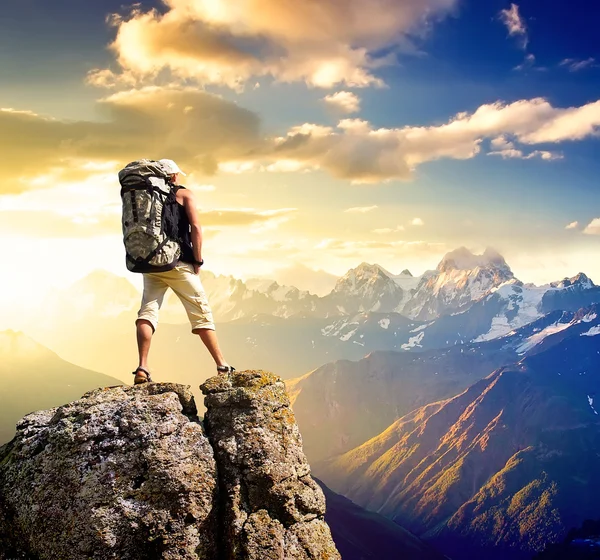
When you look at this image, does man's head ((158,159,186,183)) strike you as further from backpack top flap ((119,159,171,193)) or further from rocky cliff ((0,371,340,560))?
rocky cliff ((0,371,340,560))

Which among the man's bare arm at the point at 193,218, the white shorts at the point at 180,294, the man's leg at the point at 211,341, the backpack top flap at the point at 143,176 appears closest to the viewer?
the backpack top flap at the point at 143,176

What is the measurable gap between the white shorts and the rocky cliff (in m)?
1.94

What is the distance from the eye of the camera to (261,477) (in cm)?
922

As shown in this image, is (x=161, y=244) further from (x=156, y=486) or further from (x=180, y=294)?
(x=156, y=486)

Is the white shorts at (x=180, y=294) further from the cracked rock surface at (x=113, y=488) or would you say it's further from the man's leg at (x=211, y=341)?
the cracked rock surface at (x=113, y=488)

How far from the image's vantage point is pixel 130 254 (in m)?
10.8

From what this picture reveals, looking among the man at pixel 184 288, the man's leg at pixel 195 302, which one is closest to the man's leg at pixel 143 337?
the man at pixel 184 288

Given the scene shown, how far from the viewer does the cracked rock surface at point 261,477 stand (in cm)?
888

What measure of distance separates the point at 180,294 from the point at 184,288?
0.53 ft

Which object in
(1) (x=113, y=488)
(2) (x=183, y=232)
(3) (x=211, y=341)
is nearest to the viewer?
(1) (x=113, y=488)

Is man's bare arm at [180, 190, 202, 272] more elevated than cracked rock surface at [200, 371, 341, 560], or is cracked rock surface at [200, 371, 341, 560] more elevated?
man's bare arm at [180, 190, 202, 272]

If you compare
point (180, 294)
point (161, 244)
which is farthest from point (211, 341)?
point (161, 244)

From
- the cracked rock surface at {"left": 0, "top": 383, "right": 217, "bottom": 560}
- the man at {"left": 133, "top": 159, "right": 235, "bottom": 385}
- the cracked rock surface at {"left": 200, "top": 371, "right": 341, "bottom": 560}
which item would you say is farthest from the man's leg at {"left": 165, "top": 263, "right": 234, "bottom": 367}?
the cracked rock surface at {"left": 0, "top": 383, "right": 217, "bottom": 560}

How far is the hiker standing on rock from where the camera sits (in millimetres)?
10555
